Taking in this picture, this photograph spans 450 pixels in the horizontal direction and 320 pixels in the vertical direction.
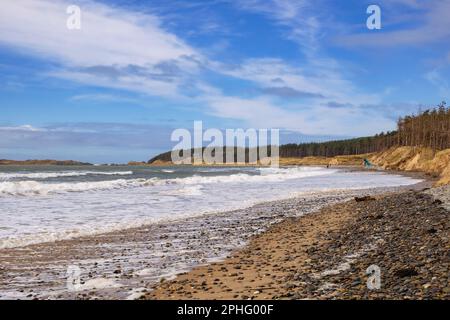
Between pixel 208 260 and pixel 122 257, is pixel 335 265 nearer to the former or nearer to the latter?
pixel 208 260

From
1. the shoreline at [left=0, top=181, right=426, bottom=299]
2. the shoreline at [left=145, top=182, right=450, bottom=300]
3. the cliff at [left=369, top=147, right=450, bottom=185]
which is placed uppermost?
the cliff at [left=369, top=147, right=450, bottom=185]

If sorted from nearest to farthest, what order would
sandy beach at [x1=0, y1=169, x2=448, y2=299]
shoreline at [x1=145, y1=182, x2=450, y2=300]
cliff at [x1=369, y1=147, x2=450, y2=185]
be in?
shoreline at [x1=145, y1=182, x2=450, y2=300] < sandy beach at [x1=0, y1=169, x2=448, y2=299] < cliff at [x1=369, y1=147, x2=450, y2=185]

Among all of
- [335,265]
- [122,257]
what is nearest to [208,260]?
[122,257]

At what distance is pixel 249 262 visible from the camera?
35.1 ft

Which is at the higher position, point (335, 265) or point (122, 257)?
point (335, 265)

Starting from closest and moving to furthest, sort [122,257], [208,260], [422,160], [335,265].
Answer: [335,265]
[208,260]
[122,257]
[422,160]

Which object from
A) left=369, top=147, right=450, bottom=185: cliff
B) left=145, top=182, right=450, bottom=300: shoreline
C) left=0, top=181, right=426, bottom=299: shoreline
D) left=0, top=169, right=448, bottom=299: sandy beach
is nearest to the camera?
left=145, top=182, right=450, bottom=300: shoreline

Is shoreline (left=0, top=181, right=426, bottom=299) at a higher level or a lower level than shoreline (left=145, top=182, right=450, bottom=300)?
lower

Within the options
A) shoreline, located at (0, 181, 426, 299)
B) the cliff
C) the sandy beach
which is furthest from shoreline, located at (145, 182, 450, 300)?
the cliff

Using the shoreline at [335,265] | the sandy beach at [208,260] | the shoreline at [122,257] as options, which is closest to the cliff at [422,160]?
the sandy beach at [208,260]

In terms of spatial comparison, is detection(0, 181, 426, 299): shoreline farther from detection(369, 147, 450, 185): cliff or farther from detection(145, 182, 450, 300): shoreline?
detection(369, 147, 450, 185): cliff

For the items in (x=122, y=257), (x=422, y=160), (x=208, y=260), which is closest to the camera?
(x=208, y=260)

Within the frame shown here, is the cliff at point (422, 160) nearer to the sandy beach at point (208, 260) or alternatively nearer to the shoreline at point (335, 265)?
the sandy beach at point (208, 260)

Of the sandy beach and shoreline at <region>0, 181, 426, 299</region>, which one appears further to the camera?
shoreline at <region>0, 181, 426, 299</region>
